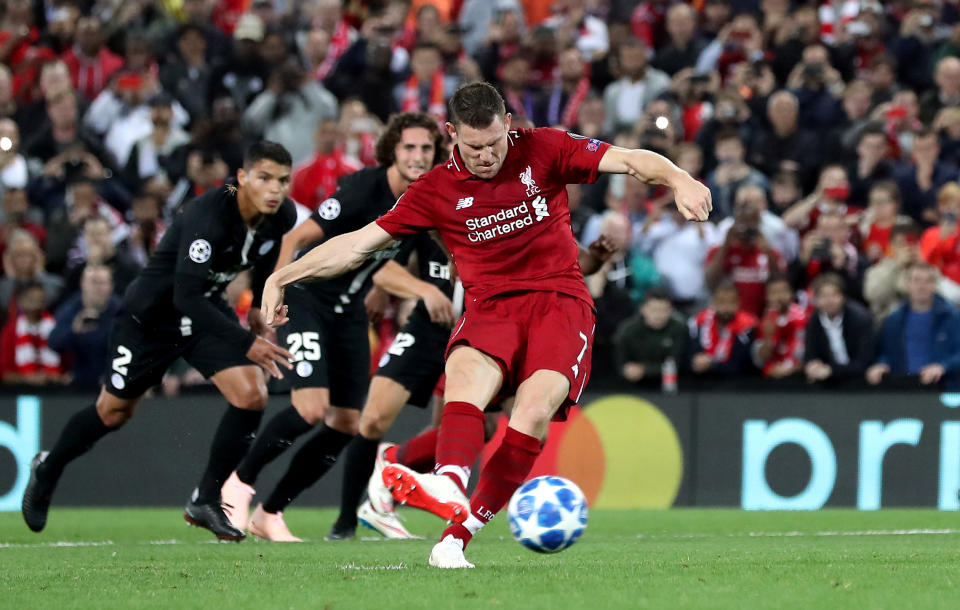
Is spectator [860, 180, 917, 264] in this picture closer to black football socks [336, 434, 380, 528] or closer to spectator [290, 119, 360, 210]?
spectator [290, 119, 360, 210]

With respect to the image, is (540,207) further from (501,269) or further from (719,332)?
(719,332)

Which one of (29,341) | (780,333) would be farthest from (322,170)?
(780,333)

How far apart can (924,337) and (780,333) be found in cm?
126

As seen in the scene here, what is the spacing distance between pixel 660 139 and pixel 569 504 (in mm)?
8984

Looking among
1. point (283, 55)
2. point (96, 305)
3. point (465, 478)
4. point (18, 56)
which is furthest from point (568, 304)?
point (18, 56)

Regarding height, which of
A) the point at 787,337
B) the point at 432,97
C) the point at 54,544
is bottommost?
the point at 54,544

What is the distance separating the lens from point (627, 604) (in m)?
5.48

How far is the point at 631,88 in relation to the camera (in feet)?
53.2

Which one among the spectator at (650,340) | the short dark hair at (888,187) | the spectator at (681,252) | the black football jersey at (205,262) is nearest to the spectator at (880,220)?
the short dark hair at (888,187)

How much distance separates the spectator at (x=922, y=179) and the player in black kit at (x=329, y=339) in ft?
22.3

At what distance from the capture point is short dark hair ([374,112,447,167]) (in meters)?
9.27

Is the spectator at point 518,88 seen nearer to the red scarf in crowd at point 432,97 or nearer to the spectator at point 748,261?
the red scarf in crowd at point 432,97

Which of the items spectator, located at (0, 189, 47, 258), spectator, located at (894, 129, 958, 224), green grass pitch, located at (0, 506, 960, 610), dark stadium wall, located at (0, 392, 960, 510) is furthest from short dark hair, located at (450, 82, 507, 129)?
spectator, located at (0, 189, 47, 258)

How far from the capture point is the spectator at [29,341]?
14.1 metres
